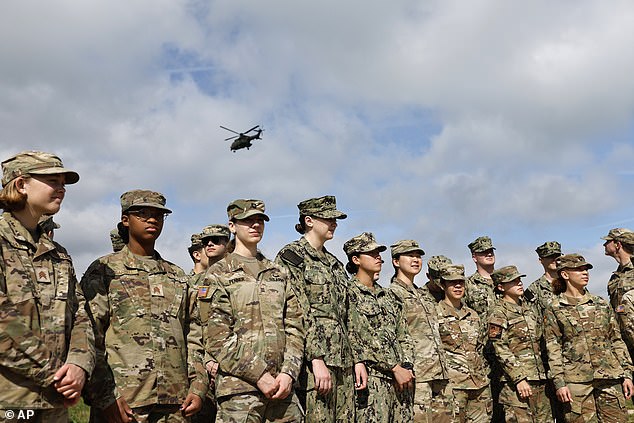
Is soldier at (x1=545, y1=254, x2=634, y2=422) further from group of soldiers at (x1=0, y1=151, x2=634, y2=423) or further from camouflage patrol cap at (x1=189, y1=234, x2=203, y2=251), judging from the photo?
camouflage patrol cap at (x1=189, y1=234, x2=203, y2=251)

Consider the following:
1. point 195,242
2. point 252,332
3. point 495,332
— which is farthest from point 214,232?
point 495,332

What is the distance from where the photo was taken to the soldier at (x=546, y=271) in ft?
31.4

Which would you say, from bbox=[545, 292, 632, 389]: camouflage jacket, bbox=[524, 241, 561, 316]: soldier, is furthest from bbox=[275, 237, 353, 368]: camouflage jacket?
bbox=[524, 241, 561, 316]: soldier

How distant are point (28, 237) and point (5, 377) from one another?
2.74ft

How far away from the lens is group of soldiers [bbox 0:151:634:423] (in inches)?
151

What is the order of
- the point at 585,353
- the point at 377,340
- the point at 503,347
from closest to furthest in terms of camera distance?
the point at 377,340 < the point at 585,353 < the point at 503,347

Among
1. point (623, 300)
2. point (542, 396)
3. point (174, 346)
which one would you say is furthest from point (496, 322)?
point (174, 346)

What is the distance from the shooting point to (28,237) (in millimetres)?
3867

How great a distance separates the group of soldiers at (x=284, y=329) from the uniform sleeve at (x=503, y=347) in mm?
18

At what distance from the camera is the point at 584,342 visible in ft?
27.9

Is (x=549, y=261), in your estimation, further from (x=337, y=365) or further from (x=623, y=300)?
(x=337, y=365)

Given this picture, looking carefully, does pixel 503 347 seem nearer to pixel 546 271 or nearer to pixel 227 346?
pixel 546 271

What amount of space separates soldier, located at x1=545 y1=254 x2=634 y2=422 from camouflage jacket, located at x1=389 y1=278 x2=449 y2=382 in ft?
6.65

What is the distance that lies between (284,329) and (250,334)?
1.04ft
